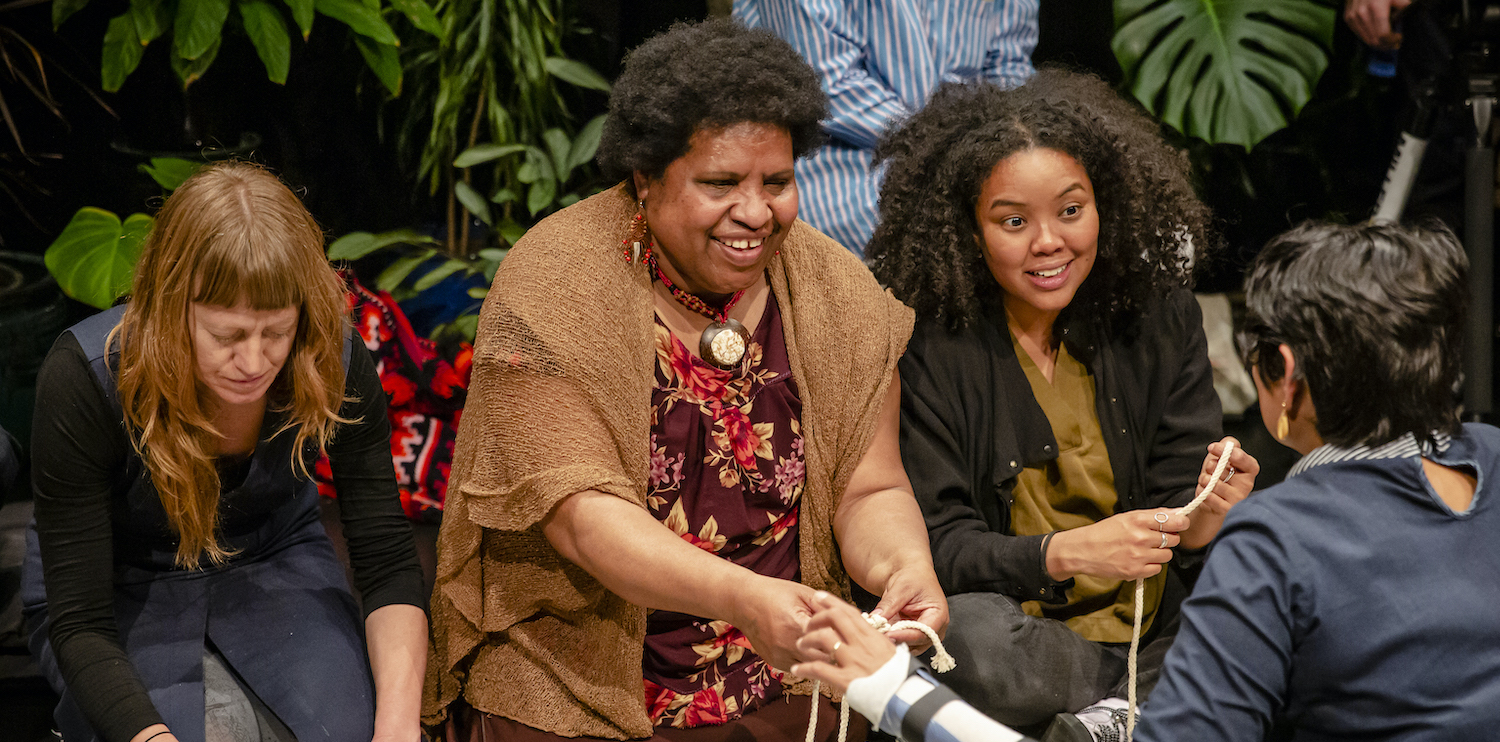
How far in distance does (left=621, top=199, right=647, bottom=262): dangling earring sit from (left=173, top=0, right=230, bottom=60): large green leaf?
1658mm

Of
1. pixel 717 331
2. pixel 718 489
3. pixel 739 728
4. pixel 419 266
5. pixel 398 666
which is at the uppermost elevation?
pixel 717 331

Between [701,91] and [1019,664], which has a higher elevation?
[701,91]

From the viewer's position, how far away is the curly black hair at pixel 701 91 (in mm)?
1868

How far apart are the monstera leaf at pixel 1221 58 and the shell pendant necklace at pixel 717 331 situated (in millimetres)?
1970

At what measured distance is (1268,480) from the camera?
325 centimetres

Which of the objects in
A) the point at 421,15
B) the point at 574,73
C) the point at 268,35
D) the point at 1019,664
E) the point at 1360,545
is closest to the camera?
the point at 1360,545

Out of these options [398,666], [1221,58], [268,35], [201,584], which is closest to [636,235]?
[398,666]

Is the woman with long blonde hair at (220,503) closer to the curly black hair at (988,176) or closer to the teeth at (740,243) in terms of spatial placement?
the teeth at (740,243)

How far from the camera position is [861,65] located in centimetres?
306

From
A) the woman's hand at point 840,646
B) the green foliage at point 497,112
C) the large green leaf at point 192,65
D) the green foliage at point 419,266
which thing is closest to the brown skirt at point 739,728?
the woman's hand at point 840,646

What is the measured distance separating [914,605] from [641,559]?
0.39 metres

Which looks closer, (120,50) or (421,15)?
(120,50)

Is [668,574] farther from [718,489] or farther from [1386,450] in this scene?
[1386,450]

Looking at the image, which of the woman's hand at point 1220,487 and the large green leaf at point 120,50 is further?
the large green leaf at point 120,50
